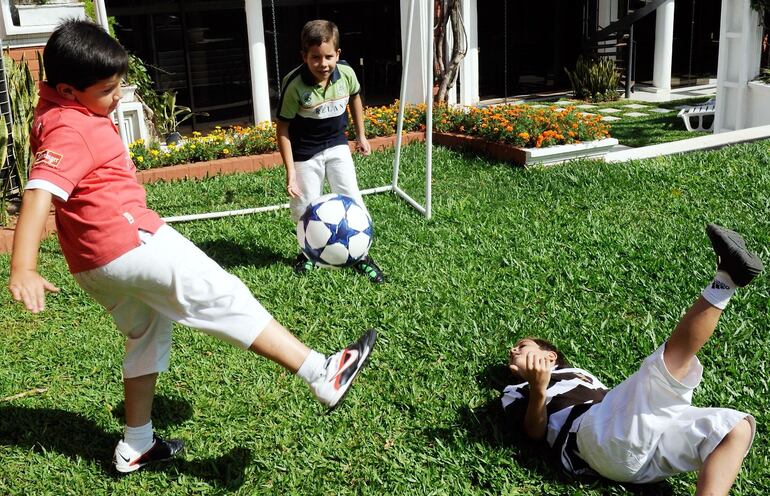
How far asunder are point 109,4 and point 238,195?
4.97 meters

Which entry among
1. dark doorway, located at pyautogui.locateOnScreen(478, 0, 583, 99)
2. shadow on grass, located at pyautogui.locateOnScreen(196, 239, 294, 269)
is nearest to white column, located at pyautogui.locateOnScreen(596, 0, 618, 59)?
dark doorway, located at pyautogui.locateOnScreen(478, 0, 583, 99)

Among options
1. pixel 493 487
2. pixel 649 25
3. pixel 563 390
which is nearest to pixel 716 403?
pixel 563 390

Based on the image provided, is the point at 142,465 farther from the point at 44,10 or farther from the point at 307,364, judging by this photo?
the point at 44,10

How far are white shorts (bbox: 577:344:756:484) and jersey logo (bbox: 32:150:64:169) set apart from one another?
6.77 ft

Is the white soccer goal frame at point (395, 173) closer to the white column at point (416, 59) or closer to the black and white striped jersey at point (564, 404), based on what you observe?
the black and white striped jersey at point (564, 404)

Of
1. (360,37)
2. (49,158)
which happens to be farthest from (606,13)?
(49,158)

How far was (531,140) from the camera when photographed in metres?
7.84

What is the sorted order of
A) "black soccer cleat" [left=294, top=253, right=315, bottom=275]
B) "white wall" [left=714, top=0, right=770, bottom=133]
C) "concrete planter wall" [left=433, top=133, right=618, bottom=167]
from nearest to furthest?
1. "black soccer cleat" [left=294, top=253, right=315, bottom=275]
2. "concrete planter wall" [left=433, top=133, right=618, bottom=167]
3. "white wall" [left=714, top=0, right=770, bottom=133]

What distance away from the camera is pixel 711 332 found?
2.66m

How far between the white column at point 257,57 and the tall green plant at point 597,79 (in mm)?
5904

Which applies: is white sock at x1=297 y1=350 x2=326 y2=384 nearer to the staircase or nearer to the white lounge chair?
the white lounge chair

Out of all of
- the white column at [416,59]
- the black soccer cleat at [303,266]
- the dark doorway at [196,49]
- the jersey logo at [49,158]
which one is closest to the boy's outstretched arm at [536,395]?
the jersey logo at [49,158]

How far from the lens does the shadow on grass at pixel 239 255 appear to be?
539cm

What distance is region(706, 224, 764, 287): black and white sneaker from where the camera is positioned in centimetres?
259
